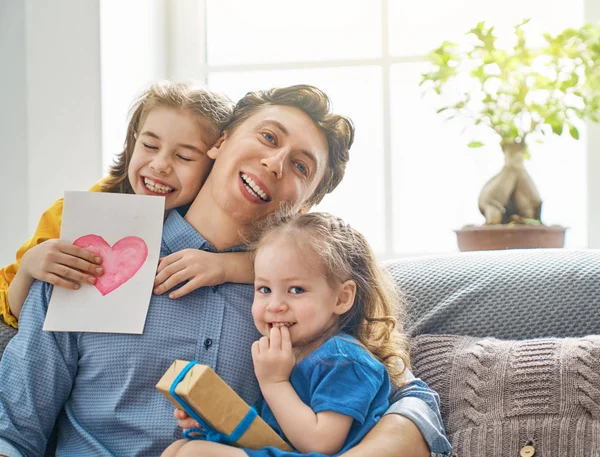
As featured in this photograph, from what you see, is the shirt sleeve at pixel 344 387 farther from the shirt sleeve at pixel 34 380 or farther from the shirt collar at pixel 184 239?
the shirt sleeve at pixel 34 380

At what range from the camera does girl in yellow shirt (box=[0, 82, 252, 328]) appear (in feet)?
4.42

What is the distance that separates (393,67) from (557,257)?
1.06m

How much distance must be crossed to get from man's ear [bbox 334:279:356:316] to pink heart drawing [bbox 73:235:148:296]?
0.34 meters

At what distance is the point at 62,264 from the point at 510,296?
32.6 inches

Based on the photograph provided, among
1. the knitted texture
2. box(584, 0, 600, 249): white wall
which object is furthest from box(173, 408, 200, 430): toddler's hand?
box(584, 0, 600, 249): white wall

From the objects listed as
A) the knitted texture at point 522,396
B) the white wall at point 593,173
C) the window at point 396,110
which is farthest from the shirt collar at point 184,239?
the white wall at point 593,173

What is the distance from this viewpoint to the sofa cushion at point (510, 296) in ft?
5.00

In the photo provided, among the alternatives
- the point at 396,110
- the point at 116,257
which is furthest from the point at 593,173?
the point at 116,257

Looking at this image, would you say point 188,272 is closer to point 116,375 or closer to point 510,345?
point 116,375

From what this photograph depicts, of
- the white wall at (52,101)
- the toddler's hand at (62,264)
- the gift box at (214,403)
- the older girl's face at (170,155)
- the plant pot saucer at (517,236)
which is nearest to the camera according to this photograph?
the gift box at (214,403)

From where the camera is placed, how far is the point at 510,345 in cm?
143

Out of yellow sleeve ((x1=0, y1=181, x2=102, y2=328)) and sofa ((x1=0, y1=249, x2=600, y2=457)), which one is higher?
yellow sleeve ((x1=0, y1=181, x2=102, y2=328))

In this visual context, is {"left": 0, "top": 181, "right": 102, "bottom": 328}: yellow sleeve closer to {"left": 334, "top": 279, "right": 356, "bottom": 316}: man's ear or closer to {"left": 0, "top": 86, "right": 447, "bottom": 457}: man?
{"left": 0, "top": 86, "right": 447, "bottom": 457}: man

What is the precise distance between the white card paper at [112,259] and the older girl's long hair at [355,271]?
19 centimetres
